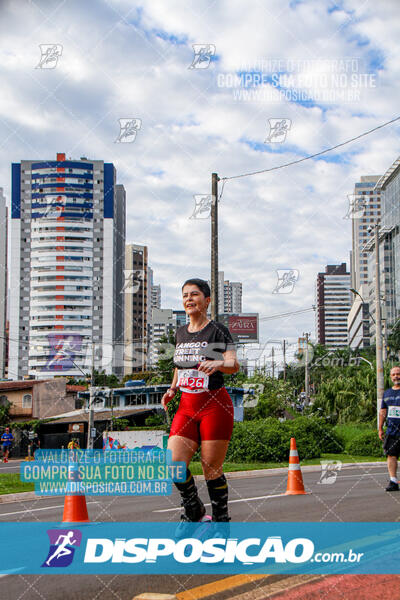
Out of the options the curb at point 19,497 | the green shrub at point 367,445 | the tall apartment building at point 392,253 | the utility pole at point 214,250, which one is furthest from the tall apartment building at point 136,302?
the curb at point 19,497

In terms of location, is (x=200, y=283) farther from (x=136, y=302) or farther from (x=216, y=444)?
(x=136, y=302)

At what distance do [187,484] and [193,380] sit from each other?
658 mm

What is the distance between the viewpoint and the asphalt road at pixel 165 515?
3275mm

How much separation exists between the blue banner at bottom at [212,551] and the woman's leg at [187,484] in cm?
7

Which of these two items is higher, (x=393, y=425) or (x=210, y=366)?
(x=210, y=366)

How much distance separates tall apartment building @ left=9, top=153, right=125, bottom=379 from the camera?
128 metres

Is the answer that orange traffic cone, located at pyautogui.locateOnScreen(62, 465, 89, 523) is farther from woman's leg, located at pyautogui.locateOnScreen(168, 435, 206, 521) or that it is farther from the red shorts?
the red shorts

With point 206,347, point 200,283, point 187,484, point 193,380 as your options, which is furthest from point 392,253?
→ point 187,484

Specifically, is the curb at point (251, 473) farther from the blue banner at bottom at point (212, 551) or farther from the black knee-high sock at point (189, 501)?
the black knee-high sock at point (189, 501)

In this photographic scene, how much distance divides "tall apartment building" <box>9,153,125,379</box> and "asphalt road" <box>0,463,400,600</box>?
121 m

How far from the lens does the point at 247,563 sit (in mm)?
3674

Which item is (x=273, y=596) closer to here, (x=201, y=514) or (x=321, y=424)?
(x=201, y=514)

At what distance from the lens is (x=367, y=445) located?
20219mm

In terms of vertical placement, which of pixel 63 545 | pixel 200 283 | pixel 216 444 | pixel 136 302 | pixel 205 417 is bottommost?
pixel 63 545
